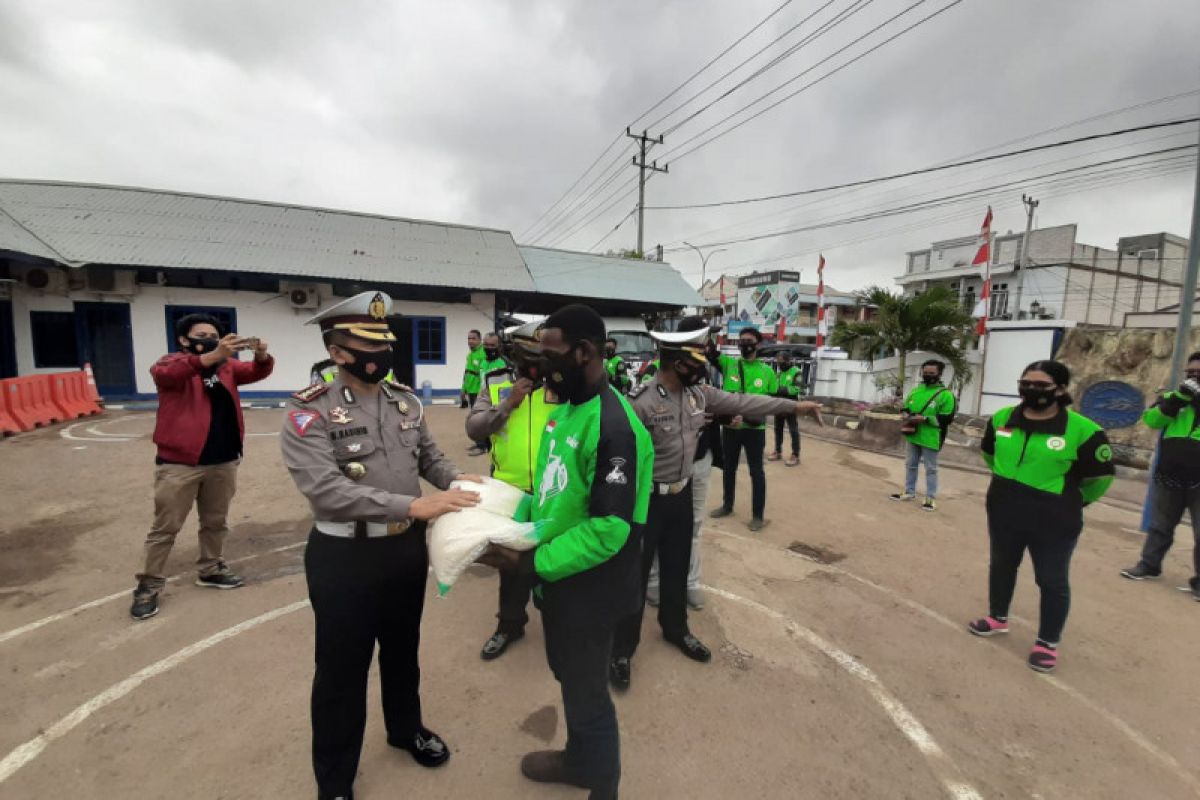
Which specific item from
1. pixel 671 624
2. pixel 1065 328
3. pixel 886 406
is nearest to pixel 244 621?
pixel 671 624

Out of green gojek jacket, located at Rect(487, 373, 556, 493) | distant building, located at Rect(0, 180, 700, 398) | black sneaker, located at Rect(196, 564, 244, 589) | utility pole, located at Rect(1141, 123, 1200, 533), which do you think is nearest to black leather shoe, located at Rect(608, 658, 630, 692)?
green gojek jacket, located at Rect(487, 373, 556, 493)

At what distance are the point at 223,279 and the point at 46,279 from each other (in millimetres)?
3520

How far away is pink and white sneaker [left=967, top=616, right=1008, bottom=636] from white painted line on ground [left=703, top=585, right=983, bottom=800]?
1.08 meters

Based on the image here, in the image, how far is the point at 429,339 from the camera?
1642cm

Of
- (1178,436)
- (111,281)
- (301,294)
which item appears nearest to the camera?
(1178,436)

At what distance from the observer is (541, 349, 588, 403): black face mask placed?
6.47 ft

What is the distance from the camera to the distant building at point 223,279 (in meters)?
12.9

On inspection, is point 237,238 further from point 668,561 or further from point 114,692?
point 668,561

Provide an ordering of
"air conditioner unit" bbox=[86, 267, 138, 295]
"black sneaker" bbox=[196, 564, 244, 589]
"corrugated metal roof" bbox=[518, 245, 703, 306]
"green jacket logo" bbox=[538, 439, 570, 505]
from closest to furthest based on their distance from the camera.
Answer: "green jacket logo" bbox=[538, 439, 570, 505], "black sneaker" bbox=[196, 564, 244, 589], "air conditioner unit" bbox=[86, 267, 138, 295], "corrugated metal roof" bbox=[518, 245, 703, 306]

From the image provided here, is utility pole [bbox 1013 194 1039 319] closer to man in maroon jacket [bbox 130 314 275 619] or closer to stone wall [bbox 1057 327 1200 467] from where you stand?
stone wall [bbox 1057 327 1200 467]

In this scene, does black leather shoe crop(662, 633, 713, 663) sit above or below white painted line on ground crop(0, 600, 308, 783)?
above

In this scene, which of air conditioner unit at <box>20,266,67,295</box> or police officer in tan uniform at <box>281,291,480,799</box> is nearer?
police officer in tan uniform at <box>281,291,480,799</box>

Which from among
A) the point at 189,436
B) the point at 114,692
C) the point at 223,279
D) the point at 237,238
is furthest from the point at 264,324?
the point at 114,692

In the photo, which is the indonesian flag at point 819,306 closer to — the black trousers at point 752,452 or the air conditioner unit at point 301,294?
the black trousers at point 752,452
